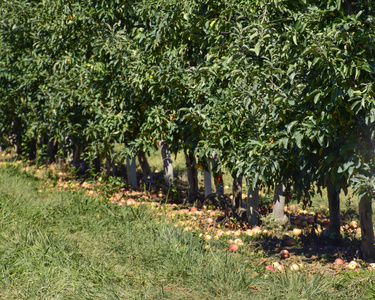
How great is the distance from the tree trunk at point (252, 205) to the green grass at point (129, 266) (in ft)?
5.86

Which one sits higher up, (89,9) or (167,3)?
(89,9)

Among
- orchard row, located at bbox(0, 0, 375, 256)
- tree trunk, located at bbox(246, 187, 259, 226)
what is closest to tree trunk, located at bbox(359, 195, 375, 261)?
orchard row, located at bbox(0, 0, 375, 256)

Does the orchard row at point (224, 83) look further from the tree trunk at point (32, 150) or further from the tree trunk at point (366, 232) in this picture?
the tree trunk at point (32, 150)

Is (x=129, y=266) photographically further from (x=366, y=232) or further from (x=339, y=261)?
(x=366, y=232)

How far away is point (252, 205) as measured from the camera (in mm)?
8266

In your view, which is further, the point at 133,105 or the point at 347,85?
the point at 133,105

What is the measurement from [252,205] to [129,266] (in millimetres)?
3281

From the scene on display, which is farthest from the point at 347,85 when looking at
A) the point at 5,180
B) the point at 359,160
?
the point at 5,180

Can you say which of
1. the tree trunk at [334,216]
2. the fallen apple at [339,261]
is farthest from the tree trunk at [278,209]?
the fallen apple at [339,261]

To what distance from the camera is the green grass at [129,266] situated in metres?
4.80

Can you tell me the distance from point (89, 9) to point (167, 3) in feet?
8.78

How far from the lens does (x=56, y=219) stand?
746cm

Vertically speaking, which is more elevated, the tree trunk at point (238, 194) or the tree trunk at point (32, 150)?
the tree trunk at point (32, 150)

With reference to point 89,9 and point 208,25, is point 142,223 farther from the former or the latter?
point 89,9
